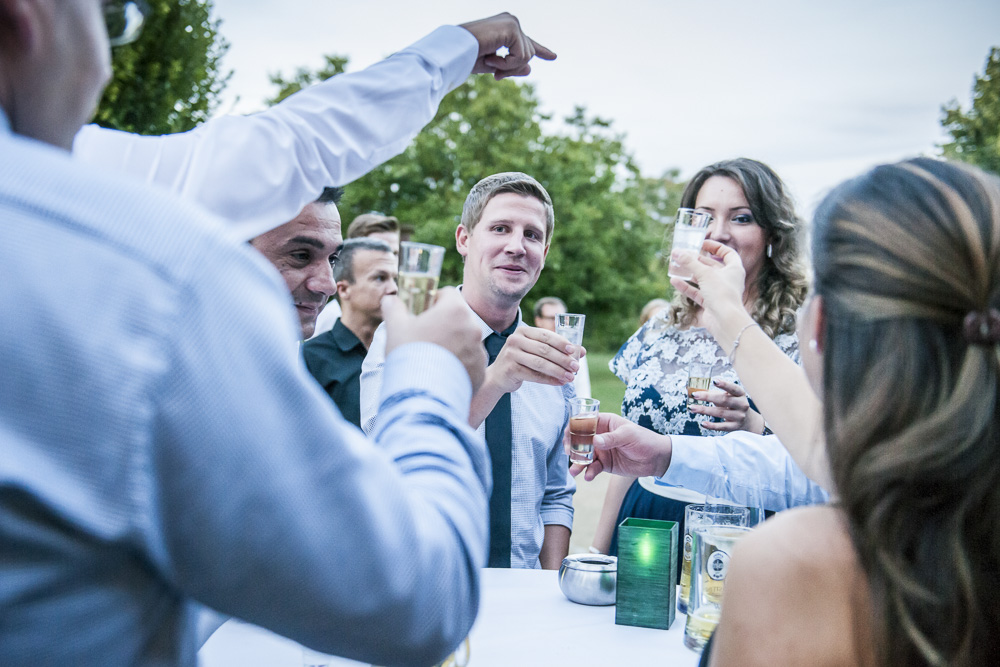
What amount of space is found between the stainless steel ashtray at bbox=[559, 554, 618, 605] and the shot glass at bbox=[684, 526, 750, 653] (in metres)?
0.28

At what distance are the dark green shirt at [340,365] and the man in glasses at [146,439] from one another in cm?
385

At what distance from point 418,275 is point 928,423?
3.00 ft

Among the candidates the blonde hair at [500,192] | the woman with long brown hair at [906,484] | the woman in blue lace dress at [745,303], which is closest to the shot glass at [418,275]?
the woman with long brown hair at [906,484]

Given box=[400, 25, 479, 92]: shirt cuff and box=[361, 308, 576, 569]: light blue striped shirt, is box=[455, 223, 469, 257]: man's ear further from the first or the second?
box=[400, 25, 479, 92]: shirt cuff

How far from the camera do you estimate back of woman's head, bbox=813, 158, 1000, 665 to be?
43.6 inches

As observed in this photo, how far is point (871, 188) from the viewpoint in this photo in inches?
49.6

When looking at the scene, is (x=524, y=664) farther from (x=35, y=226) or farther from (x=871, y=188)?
(x=35, y=226)


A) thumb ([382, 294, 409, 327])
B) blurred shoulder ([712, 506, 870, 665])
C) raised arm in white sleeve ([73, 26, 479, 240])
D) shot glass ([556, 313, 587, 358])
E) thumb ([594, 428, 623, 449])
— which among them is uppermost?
raised arm in white sleeve ([73, 26, 479, 240])

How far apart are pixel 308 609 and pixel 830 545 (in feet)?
2.73

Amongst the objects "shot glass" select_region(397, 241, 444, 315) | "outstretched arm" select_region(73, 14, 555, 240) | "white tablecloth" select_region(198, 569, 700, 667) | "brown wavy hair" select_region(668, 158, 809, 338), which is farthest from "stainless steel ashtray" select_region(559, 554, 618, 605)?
"brown wavy hair" select_region(668, 158, 809, 338)

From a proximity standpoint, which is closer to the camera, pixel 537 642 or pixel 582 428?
pixel 537 642

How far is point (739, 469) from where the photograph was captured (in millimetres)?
2643

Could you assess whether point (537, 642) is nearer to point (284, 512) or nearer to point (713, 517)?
point (713, 517)

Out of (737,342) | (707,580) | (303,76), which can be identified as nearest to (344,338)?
(737,342)
